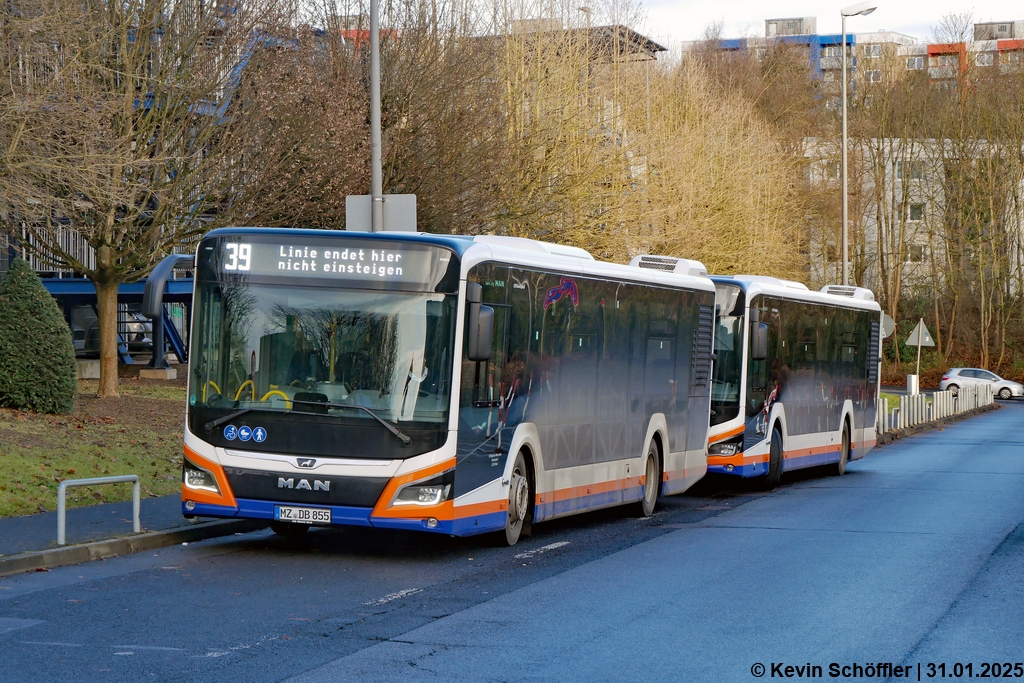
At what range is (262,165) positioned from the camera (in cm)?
2670

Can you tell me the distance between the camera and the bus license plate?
37.2 ft

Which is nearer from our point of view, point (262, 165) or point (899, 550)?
point (899, 550)

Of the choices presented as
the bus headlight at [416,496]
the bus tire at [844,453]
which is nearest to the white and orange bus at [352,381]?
the bus headlight at [416,496]

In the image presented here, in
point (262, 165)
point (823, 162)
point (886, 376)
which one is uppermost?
point (823, 162)

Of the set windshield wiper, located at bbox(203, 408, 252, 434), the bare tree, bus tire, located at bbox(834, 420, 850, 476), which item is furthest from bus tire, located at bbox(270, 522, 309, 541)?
bus tire, located at bbox(834, 420, 850, 476)

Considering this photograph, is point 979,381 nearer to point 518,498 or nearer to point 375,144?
point 375,144

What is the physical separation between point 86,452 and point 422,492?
8.59 meters

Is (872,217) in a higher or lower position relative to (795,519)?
higher

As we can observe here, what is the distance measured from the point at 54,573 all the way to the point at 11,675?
11.9 feet

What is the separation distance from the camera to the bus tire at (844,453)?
963 inches

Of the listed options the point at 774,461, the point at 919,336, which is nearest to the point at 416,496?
the point at 774,461

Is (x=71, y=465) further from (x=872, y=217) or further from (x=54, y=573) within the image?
(x=872, y=217)

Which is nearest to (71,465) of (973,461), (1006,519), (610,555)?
(610,555)

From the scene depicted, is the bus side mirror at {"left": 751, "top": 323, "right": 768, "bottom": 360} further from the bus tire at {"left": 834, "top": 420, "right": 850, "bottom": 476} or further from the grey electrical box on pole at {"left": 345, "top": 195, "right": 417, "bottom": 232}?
the bus tire at {"left": 834, "top": 420, "right": 850, "bottom": 476}
